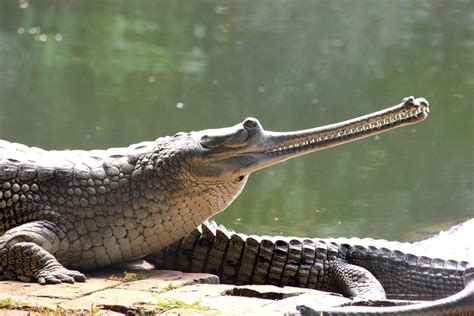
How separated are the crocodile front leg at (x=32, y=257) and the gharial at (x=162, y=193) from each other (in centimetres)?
2

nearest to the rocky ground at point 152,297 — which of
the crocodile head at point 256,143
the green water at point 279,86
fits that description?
the crocodile head at point 256,143

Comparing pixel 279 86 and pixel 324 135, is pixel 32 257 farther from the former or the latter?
pixel 279 86

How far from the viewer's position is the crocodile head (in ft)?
18.9

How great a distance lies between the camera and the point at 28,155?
5.93 meters

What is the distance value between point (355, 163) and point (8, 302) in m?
5.66

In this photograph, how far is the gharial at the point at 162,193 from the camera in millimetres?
5742

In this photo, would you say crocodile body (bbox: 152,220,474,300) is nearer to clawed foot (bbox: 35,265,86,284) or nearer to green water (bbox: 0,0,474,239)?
clawed foot (bbox: 35,265,86,284)

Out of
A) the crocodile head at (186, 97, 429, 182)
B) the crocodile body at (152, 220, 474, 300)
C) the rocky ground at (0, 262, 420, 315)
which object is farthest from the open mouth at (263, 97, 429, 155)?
the rocky ground at (0, 262, 420, 315)

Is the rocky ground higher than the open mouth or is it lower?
lower

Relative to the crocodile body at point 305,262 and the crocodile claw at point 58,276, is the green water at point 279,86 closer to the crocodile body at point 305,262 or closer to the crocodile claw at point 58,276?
the crocodile body at point 305,262

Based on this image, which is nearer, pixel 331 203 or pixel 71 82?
pixel 331 203

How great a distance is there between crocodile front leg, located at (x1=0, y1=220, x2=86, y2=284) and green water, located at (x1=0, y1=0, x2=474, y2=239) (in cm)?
251

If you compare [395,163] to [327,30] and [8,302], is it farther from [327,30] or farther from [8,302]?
[327,30]

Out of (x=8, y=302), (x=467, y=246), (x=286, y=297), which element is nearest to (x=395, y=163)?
(x=467, y=246)
